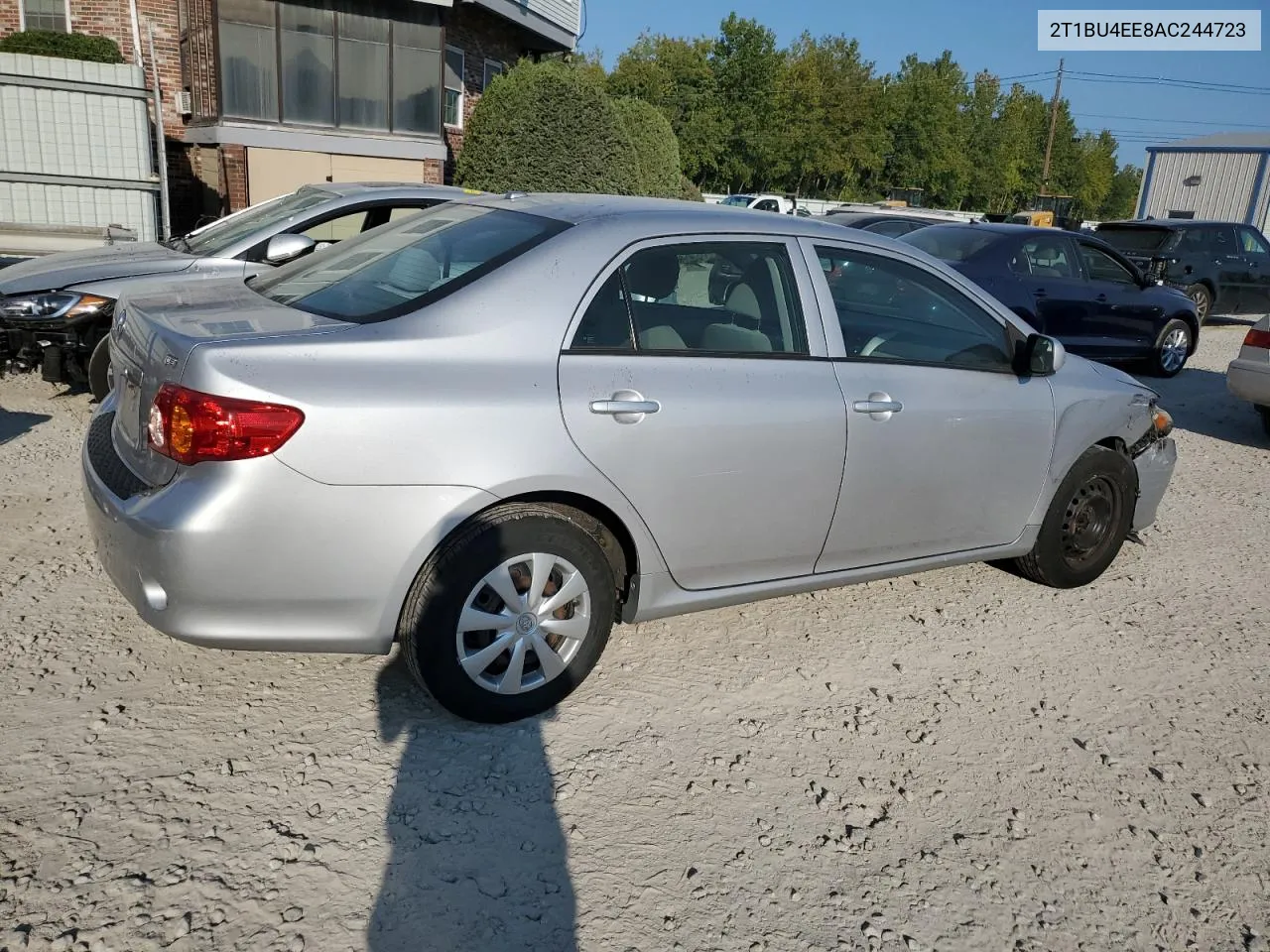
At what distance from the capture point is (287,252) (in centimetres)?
607

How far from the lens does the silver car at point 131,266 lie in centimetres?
615

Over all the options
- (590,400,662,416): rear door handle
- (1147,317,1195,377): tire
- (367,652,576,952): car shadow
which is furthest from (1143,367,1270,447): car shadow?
(367,652,576,952): car shadow

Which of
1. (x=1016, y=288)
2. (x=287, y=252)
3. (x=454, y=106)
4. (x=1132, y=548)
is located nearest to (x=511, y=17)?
(x=454, y=106)

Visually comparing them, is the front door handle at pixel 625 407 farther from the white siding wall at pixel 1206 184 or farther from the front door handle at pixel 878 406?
the white siding wall at pixel 1206 184

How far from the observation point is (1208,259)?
603 inches

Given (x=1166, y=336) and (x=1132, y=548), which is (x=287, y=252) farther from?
(x=1166, y=336)

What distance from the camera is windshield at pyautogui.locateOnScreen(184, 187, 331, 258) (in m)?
6.82

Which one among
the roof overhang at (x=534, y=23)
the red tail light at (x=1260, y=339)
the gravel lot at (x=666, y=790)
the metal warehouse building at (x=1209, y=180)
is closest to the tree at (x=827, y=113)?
the metal warehouse building at (x=1209, y=180)

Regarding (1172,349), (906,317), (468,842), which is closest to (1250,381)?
(1172,349)

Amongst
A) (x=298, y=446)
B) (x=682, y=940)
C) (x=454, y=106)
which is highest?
(x=454, y=106)

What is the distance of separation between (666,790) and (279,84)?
56.6ft

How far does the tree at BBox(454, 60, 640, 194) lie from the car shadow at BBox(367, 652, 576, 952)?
559 inches

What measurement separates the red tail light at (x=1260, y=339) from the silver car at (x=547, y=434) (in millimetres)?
4976

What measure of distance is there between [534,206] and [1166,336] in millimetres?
9482
